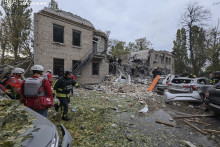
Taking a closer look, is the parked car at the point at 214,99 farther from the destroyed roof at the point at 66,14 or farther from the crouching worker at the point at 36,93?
the destroyed roof at the point at 66,14

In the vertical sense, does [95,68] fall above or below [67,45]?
below

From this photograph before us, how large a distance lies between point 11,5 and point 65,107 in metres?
20.1

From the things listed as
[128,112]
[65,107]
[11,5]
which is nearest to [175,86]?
[128,112]

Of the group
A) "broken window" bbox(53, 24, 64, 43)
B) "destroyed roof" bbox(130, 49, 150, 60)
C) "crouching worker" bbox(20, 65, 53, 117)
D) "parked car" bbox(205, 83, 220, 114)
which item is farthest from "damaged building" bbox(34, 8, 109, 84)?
"destroyed roof" bbox(130, 49, 150, 60)

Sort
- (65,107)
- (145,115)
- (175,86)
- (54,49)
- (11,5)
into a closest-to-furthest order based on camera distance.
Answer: (65,107) → (145,115) → (175,86) → (54,49) → (11,5)

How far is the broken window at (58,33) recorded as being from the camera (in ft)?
33.4

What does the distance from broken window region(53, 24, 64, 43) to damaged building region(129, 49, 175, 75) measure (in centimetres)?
1122

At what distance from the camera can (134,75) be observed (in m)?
16.2

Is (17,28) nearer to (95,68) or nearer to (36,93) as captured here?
(95,68)

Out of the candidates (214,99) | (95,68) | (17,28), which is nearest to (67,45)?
(95,68)

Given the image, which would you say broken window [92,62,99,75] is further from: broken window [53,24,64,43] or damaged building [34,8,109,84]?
broken window [53,24,64,43]

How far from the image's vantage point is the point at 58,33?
10391 mm

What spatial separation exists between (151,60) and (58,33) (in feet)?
55.6

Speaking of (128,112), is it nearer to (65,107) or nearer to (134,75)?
(65,107)
